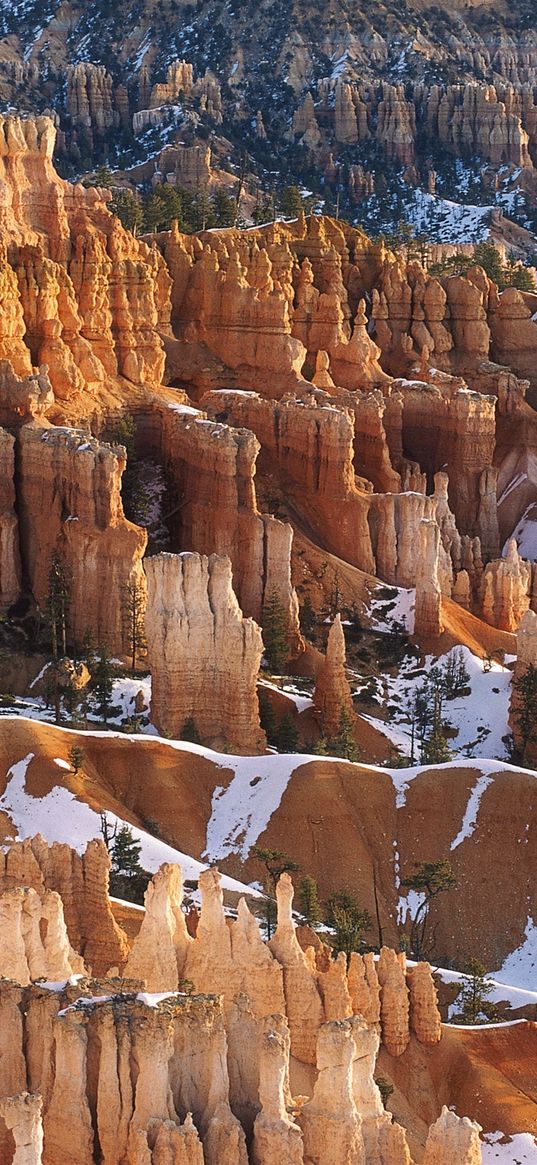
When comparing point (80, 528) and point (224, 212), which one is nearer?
point (80, 528)

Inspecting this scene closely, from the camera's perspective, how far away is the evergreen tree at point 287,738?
87.0m

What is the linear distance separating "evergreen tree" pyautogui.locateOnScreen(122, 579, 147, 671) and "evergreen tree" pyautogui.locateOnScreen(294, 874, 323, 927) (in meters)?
19.5

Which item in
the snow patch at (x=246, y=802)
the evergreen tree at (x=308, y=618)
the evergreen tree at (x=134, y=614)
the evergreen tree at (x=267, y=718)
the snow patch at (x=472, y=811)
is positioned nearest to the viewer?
the snow patch at (x=246, y=802)

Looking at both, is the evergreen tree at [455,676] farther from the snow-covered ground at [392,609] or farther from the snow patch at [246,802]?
the snow patch at [246,802]

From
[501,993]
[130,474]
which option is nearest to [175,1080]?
[501,993]

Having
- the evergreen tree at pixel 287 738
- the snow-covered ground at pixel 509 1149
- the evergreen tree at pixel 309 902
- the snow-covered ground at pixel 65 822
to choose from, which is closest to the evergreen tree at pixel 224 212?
the evergreen tree at pixel 287 738

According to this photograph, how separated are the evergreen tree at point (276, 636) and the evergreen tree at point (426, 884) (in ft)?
64.6

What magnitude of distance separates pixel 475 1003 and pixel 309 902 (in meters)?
6.98

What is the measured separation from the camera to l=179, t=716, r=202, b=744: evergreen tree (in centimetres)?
8519

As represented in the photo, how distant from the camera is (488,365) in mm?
134875

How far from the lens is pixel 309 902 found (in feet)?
227

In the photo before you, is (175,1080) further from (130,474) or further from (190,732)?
(130,474)

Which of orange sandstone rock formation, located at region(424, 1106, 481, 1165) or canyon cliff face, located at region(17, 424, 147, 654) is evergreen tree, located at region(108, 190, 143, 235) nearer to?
canyon cliff face, located at region(17, 424, 147, 654)

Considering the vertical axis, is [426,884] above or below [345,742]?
below
